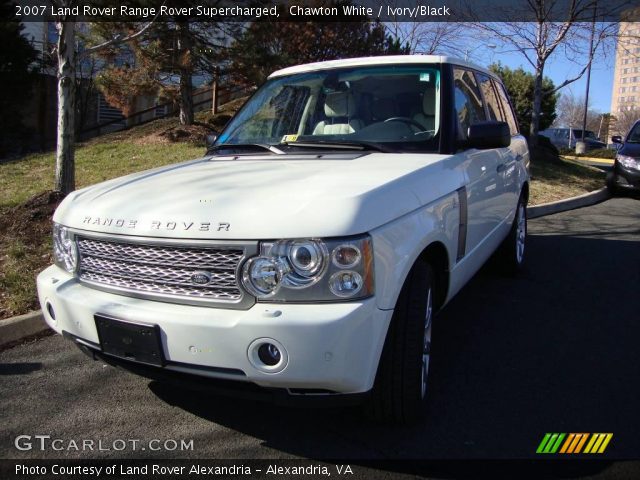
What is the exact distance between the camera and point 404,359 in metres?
2.35

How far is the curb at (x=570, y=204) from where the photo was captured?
351 inches

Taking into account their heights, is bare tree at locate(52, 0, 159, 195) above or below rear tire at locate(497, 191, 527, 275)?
above

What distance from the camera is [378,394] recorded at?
2.41 m

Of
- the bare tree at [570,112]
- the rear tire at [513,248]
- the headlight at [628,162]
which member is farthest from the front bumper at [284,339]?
the bare tree at [570,112]

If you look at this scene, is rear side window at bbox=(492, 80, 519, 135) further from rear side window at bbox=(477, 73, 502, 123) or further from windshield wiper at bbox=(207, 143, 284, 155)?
windshield wiper at bbox=(207, 143, 284, 155)

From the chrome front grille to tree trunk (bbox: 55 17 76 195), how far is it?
14.2 feet

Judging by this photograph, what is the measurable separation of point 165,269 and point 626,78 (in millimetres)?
96280

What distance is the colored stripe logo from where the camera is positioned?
2.48 metres

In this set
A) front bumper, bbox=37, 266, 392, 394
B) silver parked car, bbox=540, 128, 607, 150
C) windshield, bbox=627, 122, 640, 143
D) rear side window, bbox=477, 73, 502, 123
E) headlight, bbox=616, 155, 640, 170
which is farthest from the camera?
silver parked car, bbox=540, 128, 607, 150

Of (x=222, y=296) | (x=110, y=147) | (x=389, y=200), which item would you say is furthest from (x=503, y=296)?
(x=110, y=147)

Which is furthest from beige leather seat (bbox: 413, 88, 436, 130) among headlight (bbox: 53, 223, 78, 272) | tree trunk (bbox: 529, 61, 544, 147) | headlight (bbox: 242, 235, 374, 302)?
tree trunk (bbox: 529, 61, 544, 147)

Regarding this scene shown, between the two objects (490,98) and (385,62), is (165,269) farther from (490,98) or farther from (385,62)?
(490,98)

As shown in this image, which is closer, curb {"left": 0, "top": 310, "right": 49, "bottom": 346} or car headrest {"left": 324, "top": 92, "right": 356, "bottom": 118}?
car headrest {"left": 324, "top": 92, "right": 356, "bottom": 118}

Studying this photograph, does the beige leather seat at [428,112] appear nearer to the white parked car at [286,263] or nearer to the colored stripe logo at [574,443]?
the white parked car at [286,263]
